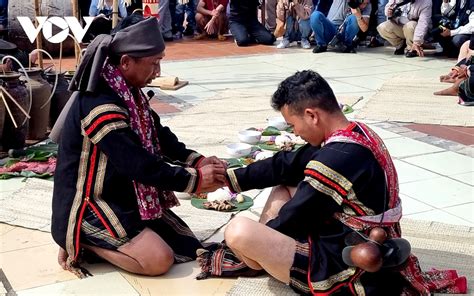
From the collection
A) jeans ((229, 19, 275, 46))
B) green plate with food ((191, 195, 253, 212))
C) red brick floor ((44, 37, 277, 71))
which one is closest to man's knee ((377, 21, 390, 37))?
red brick floor ((44, 37, 277, 71))

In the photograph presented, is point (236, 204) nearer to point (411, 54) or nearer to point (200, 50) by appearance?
point (411, 54)

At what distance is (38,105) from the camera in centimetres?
547

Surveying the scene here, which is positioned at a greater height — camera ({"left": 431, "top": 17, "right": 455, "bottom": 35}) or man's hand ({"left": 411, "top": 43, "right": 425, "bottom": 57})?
camera ({"left": 431, "top": 17, "right": 455, "bottom": 35})

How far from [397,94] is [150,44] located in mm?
4450

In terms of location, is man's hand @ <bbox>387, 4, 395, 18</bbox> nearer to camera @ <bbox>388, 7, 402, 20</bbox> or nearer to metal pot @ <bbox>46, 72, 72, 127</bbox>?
camera @ <bbox>388, 7, 402, 20</bbox>

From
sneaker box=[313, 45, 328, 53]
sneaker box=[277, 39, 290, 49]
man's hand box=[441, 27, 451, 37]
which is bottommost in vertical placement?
sneaker box=[277, 39, 290, 49]

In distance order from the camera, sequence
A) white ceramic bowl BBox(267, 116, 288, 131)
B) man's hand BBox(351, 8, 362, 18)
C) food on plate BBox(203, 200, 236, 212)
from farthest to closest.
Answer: man's hand BBox(351, 8, 362, 18) → white ceramic bowl BBox(267, 116, 288, 131) → food on plate BBox(203, 200, 236, 212)

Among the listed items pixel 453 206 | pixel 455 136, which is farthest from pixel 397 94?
pixel 453 206

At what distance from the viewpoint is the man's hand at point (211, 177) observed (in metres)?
3.12

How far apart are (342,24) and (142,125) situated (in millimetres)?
6989

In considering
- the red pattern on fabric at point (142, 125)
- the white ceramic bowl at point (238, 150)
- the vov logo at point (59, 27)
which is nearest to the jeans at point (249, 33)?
the vov logo at point (59, 27)

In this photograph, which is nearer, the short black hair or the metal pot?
the short black hair

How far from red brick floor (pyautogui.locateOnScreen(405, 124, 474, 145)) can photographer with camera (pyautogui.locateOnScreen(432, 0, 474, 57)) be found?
3495 mm

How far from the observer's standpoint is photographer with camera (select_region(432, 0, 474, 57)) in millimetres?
9053
